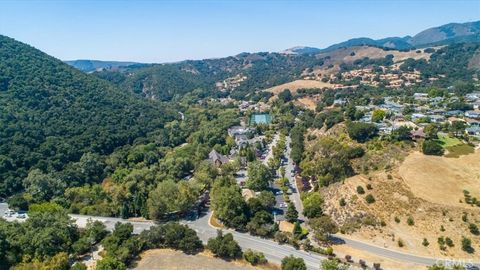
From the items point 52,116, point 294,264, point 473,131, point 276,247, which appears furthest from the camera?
point 52,116

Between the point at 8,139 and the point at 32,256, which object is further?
the point at 8,139

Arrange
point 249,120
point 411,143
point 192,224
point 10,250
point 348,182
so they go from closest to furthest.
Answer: point 10,250 → point 192,224 → point 348,182 → point 411,143 → point 249,120

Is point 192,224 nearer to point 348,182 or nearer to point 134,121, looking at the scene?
point 348,182

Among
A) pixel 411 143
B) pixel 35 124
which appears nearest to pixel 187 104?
pixel 35 124

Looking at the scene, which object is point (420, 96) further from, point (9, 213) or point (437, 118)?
point (9, 213)

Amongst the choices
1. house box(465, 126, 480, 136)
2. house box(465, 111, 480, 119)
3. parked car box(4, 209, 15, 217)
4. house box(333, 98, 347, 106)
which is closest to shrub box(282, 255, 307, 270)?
parked car box(4, 209, 15, 217)

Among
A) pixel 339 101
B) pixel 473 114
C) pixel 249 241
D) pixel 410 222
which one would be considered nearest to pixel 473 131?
pixel 473 114

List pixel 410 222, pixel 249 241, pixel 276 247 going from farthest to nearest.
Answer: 1. pixel 410 222
2. pixel 249 241
3. pixel 276 247

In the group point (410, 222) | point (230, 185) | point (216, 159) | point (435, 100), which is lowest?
point (410, 222)
